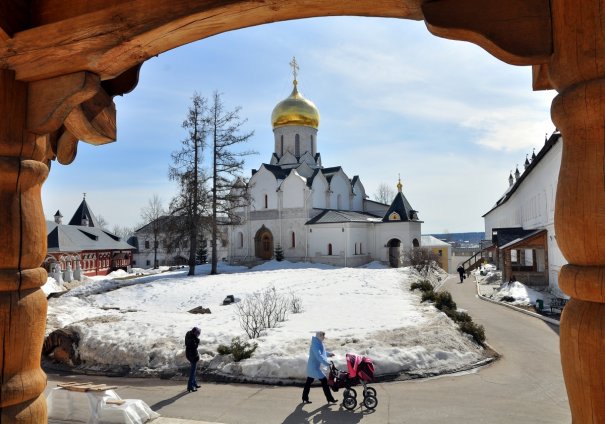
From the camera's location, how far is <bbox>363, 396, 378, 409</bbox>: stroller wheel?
713 centimetres

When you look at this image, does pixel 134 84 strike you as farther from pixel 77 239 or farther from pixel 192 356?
pixel 77 239

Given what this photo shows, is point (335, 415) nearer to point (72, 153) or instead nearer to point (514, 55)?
point (72, 153)

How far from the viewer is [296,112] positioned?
142 feet

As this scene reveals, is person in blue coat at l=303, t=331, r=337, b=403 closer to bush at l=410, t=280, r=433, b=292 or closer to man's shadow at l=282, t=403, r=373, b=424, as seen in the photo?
man's shadow at l=282, t=403, r=373, b=424

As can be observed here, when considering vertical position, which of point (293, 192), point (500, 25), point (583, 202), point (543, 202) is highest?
point (293, 192)

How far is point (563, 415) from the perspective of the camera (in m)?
6.66

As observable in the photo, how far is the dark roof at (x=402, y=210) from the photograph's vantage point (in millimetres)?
38812

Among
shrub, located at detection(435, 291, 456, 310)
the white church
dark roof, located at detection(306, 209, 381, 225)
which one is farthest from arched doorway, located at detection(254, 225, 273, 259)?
shrub, located at detection(435, 291, 456, 310)

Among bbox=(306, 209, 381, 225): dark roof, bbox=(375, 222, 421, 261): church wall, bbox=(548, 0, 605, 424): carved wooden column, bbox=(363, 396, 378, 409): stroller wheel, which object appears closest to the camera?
bbox=(548, 0, 605, 424): carved wooden column

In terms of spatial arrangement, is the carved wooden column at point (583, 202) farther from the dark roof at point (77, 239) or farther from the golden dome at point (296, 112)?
the golden dome at point (296, 112)

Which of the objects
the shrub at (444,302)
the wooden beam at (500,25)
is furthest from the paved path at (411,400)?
the wooden beam at (500,25)

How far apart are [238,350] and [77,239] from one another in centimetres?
3317

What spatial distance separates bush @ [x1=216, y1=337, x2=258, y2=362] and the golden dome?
35406 millimetres

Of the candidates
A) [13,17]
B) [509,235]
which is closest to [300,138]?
[509,235]
